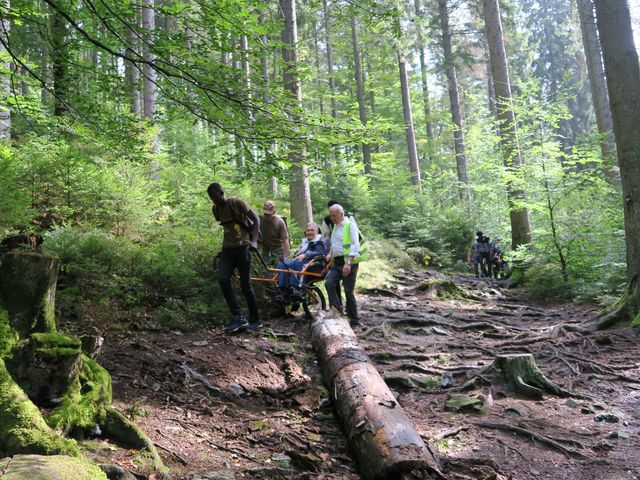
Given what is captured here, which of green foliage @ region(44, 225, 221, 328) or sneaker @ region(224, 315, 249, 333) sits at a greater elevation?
green foliage @ region(44, 225, 221, 328)

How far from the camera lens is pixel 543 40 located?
38.5m

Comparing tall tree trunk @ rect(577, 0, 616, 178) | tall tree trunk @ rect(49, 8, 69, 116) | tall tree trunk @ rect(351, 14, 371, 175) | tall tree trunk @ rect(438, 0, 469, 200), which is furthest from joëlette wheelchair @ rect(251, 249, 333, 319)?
tall tree trunk @ rect(351, 14, 371, 175)

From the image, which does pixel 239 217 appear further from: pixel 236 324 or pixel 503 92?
pixel 503 92

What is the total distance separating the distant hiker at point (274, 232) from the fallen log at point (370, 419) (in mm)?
2942

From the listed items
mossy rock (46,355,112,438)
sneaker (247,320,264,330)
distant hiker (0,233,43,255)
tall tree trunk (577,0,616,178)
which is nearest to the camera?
mossy rock (46,355,112,438)

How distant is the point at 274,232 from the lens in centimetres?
887

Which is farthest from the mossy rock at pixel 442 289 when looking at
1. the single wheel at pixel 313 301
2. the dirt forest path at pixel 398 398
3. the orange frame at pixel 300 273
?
the orange frame at pixel 300 273

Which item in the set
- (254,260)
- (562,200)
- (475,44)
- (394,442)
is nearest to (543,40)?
(475,44)

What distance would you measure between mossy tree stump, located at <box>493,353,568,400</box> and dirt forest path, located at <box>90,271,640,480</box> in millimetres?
105

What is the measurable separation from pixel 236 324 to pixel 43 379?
147 inches

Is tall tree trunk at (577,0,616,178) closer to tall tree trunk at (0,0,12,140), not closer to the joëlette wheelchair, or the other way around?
the joëlette wheelchair

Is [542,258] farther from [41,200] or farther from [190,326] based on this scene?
[41,200]

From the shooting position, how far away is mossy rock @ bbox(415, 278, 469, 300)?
490 inches

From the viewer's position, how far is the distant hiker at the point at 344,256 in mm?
7941
